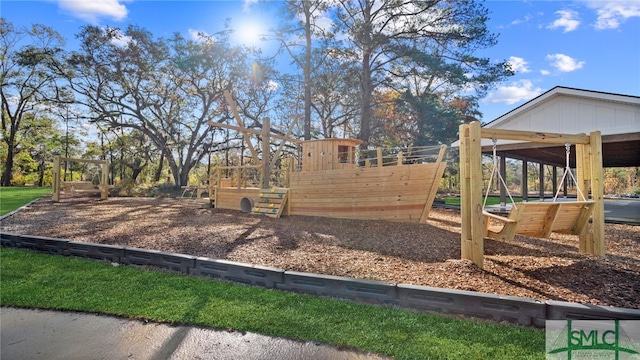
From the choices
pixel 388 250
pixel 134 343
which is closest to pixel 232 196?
pixel 388 250

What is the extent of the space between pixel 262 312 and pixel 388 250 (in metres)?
2.77

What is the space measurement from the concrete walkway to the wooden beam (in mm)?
3352

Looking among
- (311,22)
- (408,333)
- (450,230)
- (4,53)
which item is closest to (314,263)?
(408,333)

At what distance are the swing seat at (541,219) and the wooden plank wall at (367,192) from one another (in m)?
2.97

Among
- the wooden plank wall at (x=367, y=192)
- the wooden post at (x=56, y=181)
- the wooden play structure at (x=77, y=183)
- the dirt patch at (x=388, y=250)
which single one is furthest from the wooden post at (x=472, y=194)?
the wooden post at (x=56, y=181)

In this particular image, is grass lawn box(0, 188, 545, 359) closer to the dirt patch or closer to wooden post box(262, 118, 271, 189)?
the dirt patch

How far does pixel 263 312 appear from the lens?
2803 mm

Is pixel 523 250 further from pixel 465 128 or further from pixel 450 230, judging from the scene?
Answer: pixel 465 128

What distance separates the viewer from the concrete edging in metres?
2.54

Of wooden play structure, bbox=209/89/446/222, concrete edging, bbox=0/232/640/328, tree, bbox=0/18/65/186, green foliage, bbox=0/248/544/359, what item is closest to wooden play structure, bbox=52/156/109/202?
wooden play structure, bbox=209/89/446/222

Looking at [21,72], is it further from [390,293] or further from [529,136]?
[529,136]

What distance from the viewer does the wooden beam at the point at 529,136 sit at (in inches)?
164

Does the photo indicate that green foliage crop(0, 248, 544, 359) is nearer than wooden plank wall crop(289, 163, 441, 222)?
Yes

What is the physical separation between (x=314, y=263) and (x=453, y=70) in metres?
11.5
